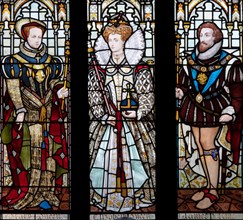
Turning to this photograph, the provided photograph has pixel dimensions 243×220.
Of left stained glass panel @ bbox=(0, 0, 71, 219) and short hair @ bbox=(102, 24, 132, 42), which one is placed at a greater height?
short hair @ bbox=(102, 24, 132, 42)

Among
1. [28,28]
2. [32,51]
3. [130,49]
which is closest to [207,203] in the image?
[130,49]

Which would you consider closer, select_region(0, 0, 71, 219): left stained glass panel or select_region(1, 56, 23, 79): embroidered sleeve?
select_region(0, 0, 71, 219): left stained glass panel

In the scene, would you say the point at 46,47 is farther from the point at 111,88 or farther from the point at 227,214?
the point at 227,214

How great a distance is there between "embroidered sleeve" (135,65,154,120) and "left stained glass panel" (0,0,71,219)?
27.4 inches

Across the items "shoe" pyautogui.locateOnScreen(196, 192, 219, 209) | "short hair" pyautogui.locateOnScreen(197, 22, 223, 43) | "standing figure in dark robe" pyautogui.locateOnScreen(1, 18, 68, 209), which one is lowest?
"shoe" pyautogui.locateOnScreen(196, 192, 219, 209)

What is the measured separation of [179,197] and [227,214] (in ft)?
1.60

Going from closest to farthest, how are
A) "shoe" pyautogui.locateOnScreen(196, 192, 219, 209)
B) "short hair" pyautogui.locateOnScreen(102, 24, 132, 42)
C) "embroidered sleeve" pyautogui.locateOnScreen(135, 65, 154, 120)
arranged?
"shoe" pyautogui.locateOnScreen(196, 192, 219, 209), "embroidered sleeve" pyautogui.locateOnScreen(135, 65, 154, 120), "short hair" pyautogui.locateOnScreen(102, 24, 132, 42)

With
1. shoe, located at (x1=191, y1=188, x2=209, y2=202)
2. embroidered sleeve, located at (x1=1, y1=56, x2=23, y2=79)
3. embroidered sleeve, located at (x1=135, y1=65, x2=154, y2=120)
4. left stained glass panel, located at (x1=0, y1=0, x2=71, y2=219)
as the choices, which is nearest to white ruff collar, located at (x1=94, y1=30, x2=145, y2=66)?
embroidered sleeve, located at (x1=135, y1=65, x2=154, y2=120)

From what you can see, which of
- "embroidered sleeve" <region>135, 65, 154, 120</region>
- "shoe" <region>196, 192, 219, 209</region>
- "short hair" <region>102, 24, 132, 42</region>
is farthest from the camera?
"short hair" <region>102, 24, 132, 42</region>

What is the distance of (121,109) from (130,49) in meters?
0.60

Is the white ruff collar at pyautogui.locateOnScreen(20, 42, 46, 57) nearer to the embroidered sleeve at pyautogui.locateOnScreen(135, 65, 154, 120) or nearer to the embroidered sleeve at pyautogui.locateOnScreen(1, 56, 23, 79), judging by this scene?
the embroidered sleeve at pyautogui.locateOnScreen(1, 56, 23, 79)

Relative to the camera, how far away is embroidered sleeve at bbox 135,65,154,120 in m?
8.30

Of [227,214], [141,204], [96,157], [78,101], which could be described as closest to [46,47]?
[78,101]

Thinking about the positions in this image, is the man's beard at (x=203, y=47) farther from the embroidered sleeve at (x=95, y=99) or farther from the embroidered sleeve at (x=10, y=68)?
the embroidered sleeve at (x=10, y=68)
